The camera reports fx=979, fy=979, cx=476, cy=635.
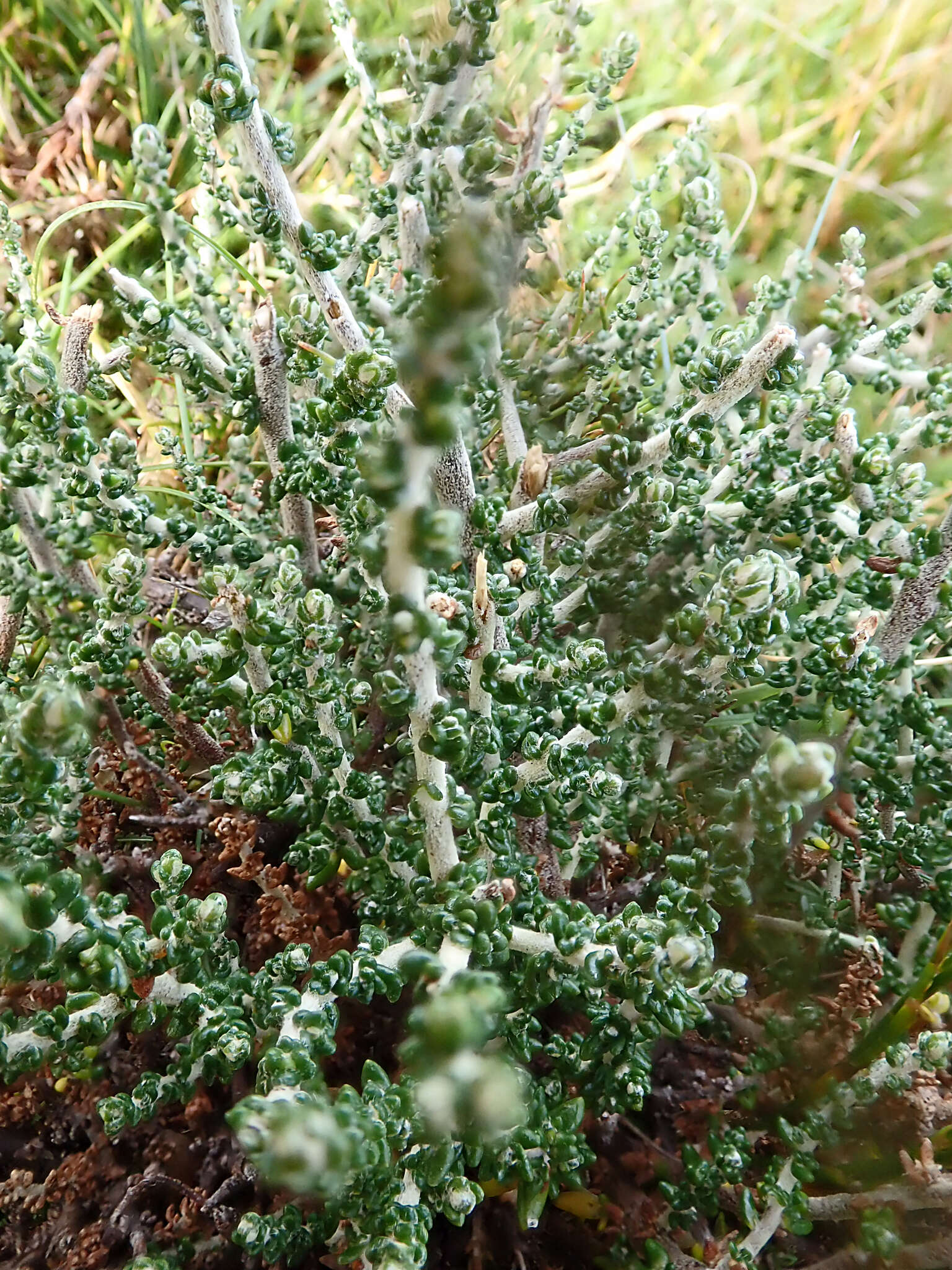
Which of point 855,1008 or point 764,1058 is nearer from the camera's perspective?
point 764,1058

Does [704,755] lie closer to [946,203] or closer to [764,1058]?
[764,1058]

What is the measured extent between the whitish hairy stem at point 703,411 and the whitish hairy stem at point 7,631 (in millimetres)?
800

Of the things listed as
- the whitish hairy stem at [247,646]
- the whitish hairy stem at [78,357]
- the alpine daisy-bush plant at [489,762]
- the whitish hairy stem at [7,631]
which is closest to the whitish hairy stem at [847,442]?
the alpine daisy-bush plant at [489,762]

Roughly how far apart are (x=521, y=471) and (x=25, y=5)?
8.23ft

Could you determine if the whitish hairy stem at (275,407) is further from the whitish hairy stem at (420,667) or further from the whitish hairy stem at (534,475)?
the whitish hairy stem at (420,667)

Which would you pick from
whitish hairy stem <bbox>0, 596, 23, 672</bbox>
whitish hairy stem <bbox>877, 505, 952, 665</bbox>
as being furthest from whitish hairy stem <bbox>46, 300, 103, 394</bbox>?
whitish hairy stem <bbox>877, 505, 952, 665</bbox>

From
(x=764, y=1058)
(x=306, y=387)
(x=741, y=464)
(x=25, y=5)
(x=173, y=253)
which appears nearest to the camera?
(x=764, y=1058)

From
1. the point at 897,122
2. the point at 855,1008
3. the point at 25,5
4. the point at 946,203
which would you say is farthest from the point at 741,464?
the point at 25,5

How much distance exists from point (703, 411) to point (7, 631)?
1130 mm

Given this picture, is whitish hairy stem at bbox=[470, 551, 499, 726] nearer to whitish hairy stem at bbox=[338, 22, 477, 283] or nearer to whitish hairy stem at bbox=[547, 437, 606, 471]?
whitish hairy stem at bbox=[547, 437, 606, 471]

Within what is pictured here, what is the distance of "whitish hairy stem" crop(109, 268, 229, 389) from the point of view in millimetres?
1363

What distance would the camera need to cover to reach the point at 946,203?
9.24ft

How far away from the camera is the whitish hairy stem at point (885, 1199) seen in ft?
4.09

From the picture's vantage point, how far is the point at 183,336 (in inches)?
56.7
